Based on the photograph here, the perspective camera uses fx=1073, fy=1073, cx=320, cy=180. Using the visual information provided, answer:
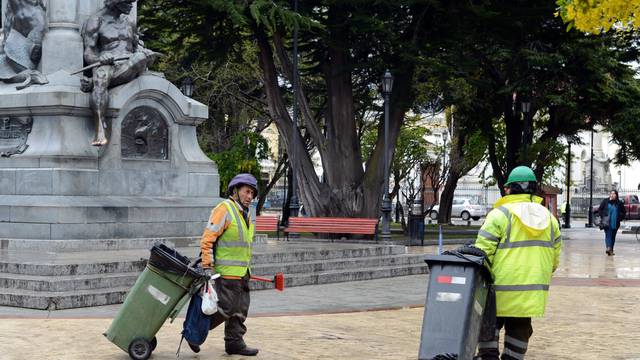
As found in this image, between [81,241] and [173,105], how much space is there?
11.0ft

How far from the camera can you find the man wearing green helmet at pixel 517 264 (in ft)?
26.6

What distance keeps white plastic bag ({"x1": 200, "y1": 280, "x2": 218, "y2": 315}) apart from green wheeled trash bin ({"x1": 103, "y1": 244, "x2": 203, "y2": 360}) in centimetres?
14

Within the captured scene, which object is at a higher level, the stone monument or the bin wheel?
the stone monument

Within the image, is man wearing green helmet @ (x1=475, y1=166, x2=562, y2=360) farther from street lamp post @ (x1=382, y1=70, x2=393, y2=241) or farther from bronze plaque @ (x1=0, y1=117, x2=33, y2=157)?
street lamp post @ (x1=382, y1=70, x2=393, y2=241)

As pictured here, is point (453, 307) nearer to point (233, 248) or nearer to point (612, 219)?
point (233, 248)

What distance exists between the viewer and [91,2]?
1822 cm

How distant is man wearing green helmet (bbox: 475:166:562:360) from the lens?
319 inches

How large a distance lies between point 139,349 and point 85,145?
869cm

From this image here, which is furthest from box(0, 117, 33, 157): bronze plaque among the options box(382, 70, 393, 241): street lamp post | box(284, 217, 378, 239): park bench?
box(382, 70, 393, 241): street lamp post

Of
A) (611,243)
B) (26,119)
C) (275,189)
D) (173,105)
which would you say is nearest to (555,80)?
(611,243)

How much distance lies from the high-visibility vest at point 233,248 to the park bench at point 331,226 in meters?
16.4

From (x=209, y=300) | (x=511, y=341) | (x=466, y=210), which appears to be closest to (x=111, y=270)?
(x=209, y=300)

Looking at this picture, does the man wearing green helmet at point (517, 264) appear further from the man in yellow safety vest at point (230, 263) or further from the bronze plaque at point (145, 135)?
the bronze plaque at point (145, 135)

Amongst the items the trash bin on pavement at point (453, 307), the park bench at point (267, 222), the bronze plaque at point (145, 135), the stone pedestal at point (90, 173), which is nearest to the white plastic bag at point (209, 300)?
the trash bin on pavement at point (453, 307)
